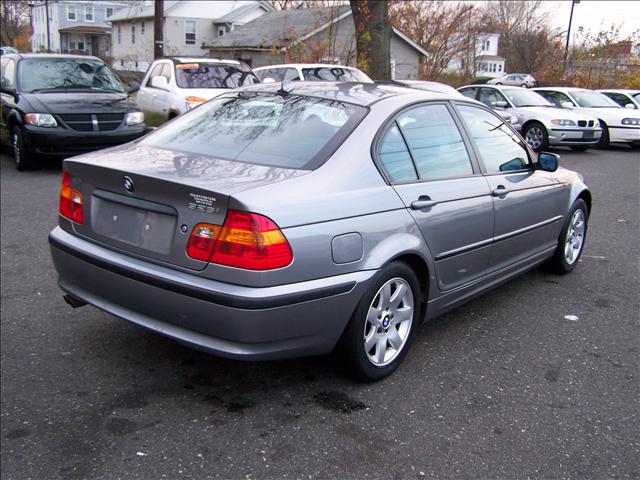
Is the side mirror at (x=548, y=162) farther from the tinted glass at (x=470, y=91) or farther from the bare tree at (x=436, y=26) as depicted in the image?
the bare tree at (x=436, y=26)

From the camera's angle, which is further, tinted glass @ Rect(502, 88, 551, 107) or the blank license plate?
tinted glass @ Rect(502, 88, 551, 107)

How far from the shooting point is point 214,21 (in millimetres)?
48844

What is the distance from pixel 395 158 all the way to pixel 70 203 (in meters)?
1.88

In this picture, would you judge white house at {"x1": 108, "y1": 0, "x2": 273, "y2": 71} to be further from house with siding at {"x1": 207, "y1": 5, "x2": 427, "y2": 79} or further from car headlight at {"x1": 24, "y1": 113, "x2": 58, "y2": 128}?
car headlight at {"x1": 24, "y1": 113, "x2": 58, "y2": 128}

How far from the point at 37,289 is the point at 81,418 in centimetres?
201

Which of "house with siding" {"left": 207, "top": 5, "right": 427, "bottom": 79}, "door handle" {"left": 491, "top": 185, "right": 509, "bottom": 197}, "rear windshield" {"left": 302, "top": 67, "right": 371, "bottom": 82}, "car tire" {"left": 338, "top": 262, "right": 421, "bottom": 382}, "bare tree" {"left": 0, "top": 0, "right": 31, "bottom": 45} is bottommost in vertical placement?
"car tire" {"left": 338, "top": 262, "right": 421, "bottom": 382}

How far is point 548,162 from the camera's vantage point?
4.79 metres

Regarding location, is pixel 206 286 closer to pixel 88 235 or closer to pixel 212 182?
pixel 212 182

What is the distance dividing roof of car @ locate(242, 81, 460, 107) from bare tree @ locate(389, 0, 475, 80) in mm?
22134

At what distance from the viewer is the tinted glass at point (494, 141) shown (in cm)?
429

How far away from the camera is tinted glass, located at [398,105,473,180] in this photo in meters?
3.74

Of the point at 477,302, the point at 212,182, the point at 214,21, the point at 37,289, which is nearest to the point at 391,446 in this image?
the point at 212,182

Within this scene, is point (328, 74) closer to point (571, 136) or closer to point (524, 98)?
point (524, 98)

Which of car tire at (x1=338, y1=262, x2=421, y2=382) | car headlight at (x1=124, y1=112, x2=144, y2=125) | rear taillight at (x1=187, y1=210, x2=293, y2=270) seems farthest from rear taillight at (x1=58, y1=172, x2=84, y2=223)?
car headlight at (x1=124, y1=112, x2=144, y2=125)
